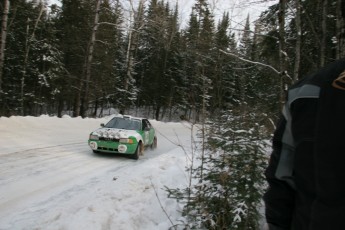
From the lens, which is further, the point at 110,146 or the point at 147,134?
the point at 147,134

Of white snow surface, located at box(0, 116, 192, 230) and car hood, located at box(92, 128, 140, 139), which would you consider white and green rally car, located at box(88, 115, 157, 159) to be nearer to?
car hood, located at box(92, 128, 140, 139)

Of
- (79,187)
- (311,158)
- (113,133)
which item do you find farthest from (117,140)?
(311,158)

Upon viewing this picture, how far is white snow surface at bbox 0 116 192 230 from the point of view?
5.59 metres

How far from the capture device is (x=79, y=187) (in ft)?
25.5

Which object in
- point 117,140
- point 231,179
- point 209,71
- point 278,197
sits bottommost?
point 117,140

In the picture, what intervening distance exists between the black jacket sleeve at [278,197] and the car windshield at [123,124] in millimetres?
11596

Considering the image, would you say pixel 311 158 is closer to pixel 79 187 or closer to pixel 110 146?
pixel 79 187

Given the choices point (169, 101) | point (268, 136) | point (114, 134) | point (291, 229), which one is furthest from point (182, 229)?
point (169, 101)

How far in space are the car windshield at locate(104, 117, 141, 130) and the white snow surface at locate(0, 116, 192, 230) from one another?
1.17 m

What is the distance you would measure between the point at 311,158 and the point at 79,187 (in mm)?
6841

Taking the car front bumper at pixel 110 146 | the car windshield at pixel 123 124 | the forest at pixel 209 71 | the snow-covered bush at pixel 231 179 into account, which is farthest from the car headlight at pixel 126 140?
the snow-covered bush at pixel 231 179

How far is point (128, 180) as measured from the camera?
8.01 metres

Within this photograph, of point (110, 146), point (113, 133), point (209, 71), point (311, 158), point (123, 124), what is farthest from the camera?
point (123, 124)

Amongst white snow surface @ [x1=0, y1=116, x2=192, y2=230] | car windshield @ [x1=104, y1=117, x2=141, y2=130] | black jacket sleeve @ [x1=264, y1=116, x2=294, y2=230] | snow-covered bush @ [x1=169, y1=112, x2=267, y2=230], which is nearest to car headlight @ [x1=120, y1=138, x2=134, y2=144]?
white snow surface @ [x1=0, y1=116, x2=192, y2=230]
